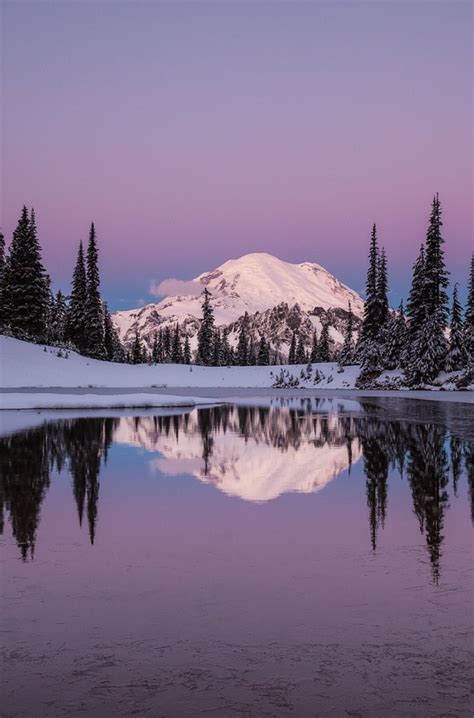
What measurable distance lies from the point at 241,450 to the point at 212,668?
11882 mm

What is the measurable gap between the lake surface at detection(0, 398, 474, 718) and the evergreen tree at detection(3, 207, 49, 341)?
5543 centimetres

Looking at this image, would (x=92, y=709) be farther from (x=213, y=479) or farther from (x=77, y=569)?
(x=213, y=479)

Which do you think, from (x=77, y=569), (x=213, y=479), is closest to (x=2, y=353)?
(x=213, y=479)

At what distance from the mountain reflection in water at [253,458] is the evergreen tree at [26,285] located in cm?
4390

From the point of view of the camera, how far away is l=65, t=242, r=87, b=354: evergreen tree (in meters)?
77.4

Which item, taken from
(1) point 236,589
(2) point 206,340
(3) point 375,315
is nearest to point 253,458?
(1) point 236,589

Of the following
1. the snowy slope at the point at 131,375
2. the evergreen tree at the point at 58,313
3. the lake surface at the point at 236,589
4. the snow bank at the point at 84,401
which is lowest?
the lake surface at the point at 236,589

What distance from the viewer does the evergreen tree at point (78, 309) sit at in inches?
3046

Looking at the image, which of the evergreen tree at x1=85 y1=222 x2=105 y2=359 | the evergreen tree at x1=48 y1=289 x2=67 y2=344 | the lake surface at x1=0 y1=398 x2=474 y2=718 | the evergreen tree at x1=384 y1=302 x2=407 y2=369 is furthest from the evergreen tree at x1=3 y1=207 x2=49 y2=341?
the lake surface at x1=0 y1=398 x2=474 y2=718

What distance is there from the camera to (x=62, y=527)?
827 cm

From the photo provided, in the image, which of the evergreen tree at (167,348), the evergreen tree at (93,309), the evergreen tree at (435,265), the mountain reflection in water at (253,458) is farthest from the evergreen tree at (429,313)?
the evergreen tree at (167,348)

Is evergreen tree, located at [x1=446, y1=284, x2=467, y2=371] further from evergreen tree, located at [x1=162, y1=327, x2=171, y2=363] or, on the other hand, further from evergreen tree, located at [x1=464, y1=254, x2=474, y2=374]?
evergreen tree, located at [x1=162, y1=327, x2=171, y2=363]

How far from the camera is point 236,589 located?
5.84 metres

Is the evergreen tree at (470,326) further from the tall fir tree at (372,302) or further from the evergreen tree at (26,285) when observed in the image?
the evergreen tree at (26,285)
